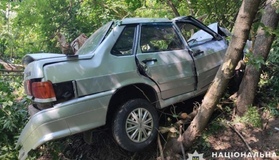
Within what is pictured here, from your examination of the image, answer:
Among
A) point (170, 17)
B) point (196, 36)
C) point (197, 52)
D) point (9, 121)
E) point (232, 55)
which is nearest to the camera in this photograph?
point (232, 55)

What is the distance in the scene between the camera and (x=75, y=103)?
9.82 ft

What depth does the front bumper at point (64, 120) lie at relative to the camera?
113 inches

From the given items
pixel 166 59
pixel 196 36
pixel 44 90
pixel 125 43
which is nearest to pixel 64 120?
pixel 44 90

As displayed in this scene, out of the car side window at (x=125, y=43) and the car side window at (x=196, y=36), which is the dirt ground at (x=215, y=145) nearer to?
the car side window at (x=125, y=43)

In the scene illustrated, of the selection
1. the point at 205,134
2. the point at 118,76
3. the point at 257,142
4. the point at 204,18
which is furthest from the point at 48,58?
the point at 204,18

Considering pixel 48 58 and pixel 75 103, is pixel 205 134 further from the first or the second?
pixel 48 58

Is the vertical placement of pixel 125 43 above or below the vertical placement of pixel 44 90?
above

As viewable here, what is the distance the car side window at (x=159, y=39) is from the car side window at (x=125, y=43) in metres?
0.17

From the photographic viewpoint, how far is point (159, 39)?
4.09 meters

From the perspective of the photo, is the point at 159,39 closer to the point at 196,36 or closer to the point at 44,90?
the point at 196,36

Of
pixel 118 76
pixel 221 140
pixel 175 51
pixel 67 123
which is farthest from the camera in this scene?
pixel 175 51

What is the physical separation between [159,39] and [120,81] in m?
1.12

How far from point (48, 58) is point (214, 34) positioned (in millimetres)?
3021

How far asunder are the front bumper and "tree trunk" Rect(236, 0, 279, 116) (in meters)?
2.14
